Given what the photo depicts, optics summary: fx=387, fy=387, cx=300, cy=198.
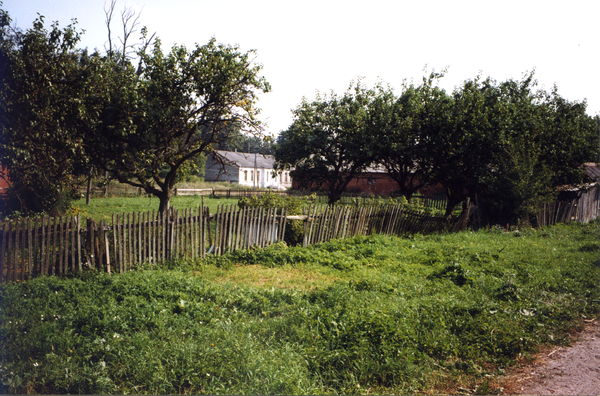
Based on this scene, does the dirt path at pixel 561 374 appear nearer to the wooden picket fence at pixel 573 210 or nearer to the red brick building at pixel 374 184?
the wooden picket fence at pixel 573 210

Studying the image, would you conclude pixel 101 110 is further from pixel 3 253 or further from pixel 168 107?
pixel 3 253

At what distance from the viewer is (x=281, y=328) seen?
16.1 feet

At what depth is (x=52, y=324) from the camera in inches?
181

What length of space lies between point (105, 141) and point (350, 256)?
28.5ft

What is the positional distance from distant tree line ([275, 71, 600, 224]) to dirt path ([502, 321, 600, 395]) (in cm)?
1294

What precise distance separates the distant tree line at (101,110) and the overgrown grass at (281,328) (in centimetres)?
434

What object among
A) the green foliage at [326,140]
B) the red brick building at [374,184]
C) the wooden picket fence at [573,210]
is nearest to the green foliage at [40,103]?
the green foliage at [326,140]

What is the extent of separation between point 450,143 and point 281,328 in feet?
57.1

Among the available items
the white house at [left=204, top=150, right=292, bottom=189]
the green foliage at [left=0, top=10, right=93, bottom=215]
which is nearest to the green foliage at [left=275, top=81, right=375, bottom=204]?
the green foliage at [left=0, top=10, right=93, bottom=215]

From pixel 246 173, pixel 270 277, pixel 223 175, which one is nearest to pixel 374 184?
pixel 246 173

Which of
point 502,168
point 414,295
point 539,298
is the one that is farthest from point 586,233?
point 414,295

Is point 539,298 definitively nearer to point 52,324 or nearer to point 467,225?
point 52,324

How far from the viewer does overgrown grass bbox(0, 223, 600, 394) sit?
378cm

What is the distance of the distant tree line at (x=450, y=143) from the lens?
17031mm
